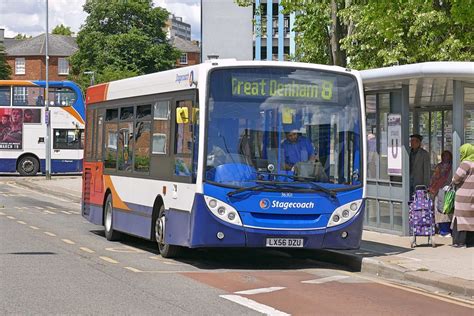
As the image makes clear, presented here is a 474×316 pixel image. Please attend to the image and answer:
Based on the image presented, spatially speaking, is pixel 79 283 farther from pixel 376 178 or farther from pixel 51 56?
pixel 51 56

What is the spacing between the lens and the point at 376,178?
59.6 feet

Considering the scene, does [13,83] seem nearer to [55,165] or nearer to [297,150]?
[55,165]

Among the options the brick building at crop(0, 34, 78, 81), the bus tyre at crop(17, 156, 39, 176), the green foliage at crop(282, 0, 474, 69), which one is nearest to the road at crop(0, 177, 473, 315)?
the green foliage at crop(282, 0, 474, 69)

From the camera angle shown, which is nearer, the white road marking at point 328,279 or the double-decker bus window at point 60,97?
the white road marking at point 328,279

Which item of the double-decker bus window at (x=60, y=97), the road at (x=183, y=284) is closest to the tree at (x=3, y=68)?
the double-decker bus window at (x=60, y=97)

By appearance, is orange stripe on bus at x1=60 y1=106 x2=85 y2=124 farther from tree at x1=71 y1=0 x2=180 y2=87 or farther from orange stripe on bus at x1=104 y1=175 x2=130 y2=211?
tree at x1=71 y1=0 x2=180 y2=87

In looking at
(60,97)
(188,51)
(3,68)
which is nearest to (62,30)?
(188,51)

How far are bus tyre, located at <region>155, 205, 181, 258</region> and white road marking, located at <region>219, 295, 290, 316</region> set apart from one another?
12.7 feet

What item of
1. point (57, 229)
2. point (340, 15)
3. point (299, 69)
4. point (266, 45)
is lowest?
point (57, 229)

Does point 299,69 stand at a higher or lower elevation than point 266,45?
lower

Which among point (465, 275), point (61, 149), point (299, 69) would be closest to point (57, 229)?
point (299, 69)

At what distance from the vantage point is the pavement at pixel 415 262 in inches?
466

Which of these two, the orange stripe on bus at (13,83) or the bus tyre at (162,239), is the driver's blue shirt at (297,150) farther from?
the orange stripe on bus at (13,83)

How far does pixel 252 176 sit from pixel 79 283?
293 centimetres
